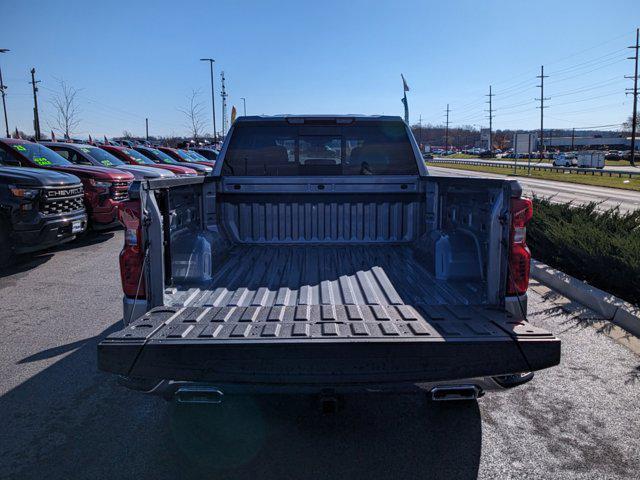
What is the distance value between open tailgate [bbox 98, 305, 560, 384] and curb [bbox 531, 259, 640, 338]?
11.1 feet

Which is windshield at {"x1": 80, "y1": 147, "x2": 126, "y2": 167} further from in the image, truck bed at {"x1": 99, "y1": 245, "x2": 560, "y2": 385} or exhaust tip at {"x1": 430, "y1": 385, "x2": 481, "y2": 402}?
exhaust tip at {"x1": 430, "y1": 385, "x2": 481, "y2": 402}

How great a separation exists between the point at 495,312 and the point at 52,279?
6800mm

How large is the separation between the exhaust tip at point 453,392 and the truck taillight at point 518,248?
778mm

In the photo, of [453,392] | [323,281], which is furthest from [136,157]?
[453,392]

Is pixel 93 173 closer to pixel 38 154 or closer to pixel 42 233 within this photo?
pixel 38 154

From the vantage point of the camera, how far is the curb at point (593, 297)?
563 centimetres

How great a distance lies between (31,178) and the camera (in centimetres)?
834

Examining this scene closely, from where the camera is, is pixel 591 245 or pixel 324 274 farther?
pixel 591 245

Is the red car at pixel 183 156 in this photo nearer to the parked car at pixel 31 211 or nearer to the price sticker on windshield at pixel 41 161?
the price sticker on windshield at pixel 41 161

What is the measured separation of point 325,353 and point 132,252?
145 cm

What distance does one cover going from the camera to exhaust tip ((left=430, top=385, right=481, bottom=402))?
2.96 meters

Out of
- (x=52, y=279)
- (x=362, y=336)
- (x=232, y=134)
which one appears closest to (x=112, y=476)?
(x=362, y=336)

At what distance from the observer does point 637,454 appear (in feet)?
10.8

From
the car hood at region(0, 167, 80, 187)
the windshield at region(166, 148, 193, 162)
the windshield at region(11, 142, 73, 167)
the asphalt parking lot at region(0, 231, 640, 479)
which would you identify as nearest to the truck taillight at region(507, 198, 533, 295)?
the asphalt parking lot at region(0, 231, 640, 479)
